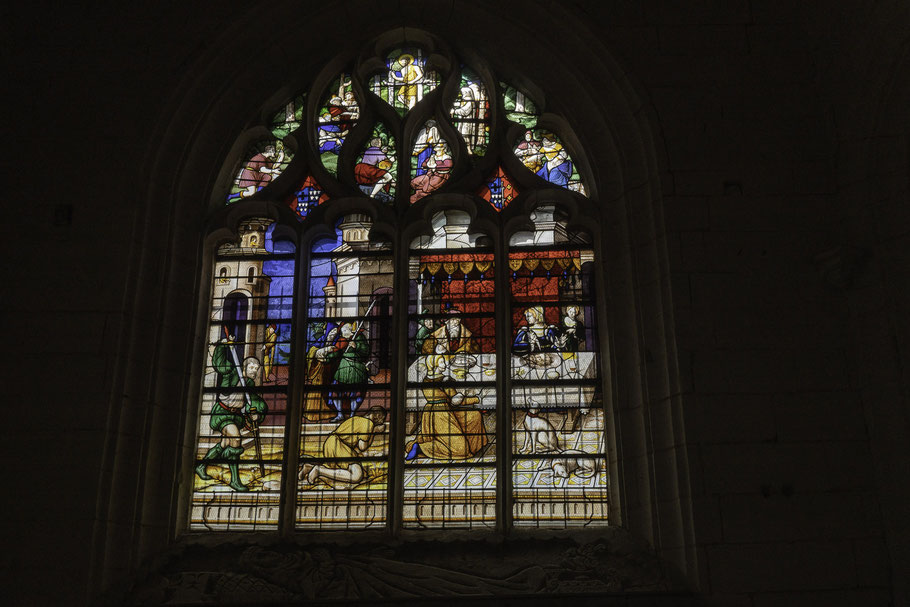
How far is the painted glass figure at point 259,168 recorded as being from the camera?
5.91 metres

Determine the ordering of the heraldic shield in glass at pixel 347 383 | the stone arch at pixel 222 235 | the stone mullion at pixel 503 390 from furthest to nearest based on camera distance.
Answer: the heraldic shield in glass at pixel 347 383 < the stone mullion at pixel 503 390 < the stone arch at pixel 222 235

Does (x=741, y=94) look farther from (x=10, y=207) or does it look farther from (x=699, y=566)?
(x=10, y=207)

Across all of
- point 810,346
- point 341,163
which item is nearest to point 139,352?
point 341,163

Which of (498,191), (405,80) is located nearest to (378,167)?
(405,80)

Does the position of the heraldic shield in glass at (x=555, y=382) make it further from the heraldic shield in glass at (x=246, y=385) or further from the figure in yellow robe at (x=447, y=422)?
the heraldic shield in glass at (x=246, y=385)

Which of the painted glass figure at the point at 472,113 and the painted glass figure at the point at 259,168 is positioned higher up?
the painted glass figure at the point at 472,113

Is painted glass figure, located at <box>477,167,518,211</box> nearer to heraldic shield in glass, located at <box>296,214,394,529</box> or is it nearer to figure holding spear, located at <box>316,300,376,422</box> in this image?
heraldic shield in glass, located at <box>296,214,394,529</box>

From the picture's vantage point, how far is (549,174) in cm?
581

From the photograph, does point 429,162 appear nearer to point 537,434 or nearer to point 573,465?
point 537,434

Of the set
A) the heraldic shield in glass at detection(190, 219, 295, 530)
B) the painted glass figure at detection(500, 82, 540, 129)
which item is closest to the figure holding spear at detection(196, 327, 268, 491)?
the heraldic shield in glass at detection(190, 219, 295, 530)

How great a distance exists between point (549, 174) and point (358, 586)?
2674 millimetres

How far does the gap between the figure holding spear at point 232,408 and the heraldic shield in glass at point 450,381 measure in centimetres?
86

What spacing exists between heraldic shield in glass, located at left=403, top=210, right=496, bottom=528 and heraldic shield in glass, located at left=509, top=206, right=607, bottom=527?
16cm

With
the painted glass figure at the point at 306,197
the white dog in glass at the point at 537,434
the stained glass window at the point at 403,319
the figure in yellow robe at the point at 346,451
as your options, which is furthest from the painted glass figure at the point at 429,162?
the white dog in glass at the point at 537,434
